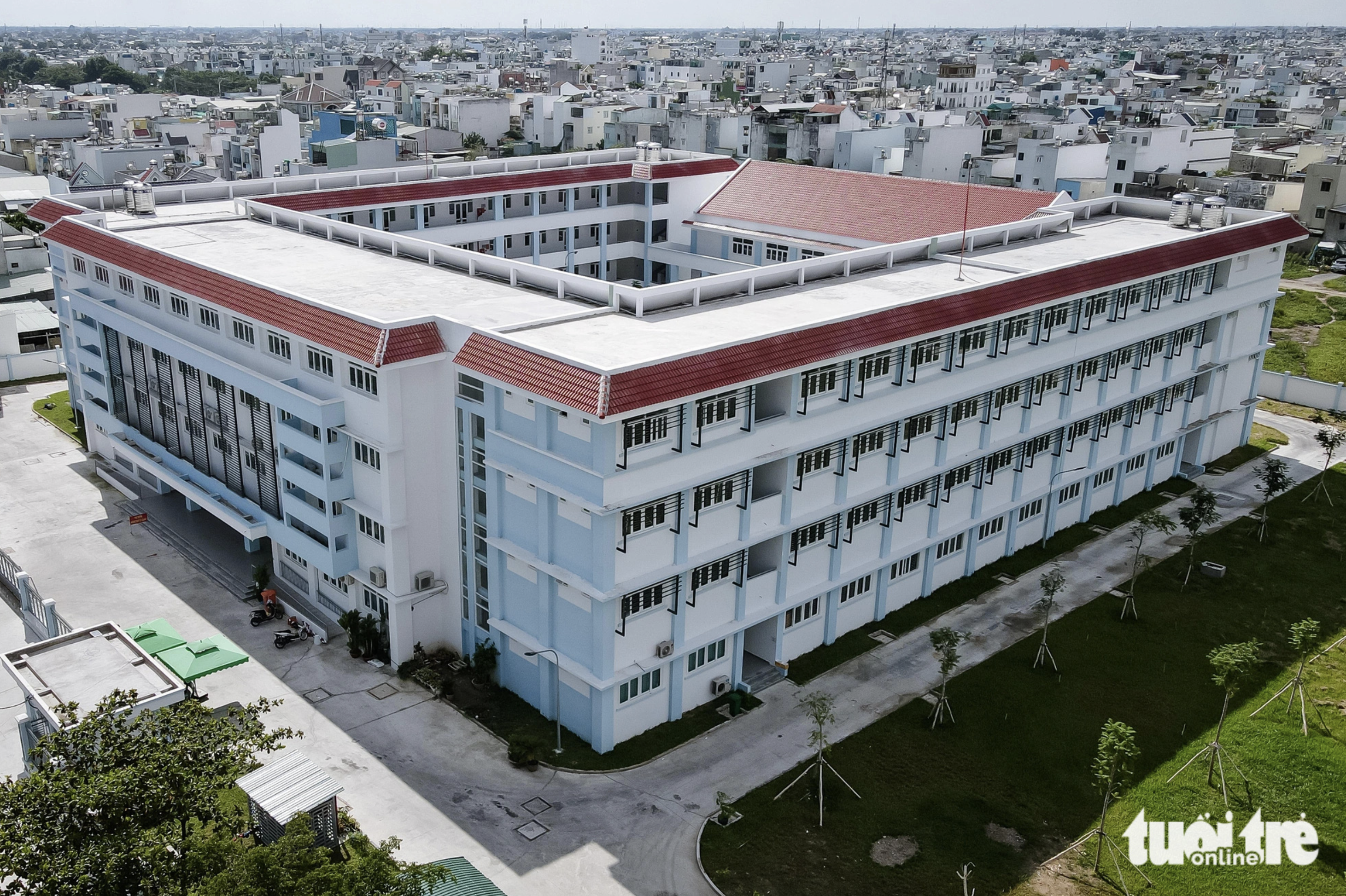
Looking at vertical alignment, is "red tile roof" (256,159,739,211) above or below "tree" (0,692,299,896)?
above

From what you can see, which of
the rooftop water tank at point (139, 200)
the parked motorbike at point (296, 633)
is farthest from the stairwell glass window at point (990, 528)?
the rooftop water tank at point (139, 200)

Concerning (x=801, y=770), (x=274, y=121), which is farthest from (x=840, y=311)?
(x=274, y=121)

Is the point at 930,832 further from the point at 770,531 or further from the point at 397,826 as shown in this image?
the point at 397,826

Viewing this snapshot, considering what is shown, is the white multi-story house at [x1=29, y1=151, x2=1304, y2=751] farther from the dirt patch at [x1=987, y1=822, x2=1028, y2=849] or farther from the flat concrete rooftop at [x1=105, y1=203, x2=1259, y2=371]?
the dirt patch at [x1=987, y1=822, x2=1028, y2=849]

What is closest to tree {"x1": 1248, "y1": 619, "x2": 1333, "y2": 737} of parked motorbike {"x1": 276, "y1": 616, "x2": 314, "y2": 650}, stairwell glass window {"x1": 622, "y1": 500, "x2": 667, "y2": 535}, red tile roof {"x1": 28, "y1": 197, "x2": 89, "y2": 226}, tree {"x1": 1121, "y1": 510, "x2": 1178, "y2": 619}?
tree {"x1": 1121, "y1": 510, "x2": 1178, "y2": 619}

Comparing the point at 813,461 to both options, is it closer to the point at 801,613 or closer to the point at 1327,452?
the point at 801,613

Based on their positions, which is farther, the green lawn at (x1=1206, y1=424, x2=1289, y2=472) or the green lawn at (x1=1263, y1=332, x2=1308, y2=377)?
the green lawn at (x1=1263, y1=332, x2=1308, y2=377)

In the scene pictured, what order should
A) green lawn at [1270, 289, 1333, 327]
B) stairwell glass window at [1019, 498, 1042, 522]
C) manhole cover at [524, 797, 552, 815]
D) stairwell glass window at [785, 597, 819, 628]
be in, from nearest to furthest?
manhole cover at [524, 797, 552, 815] < stairwell glass window at [785, 597, 819, 628] < stairwell glass window at [1019, 498, 1042, 522] < green lawn at [1270, 289, 1333, 327]
